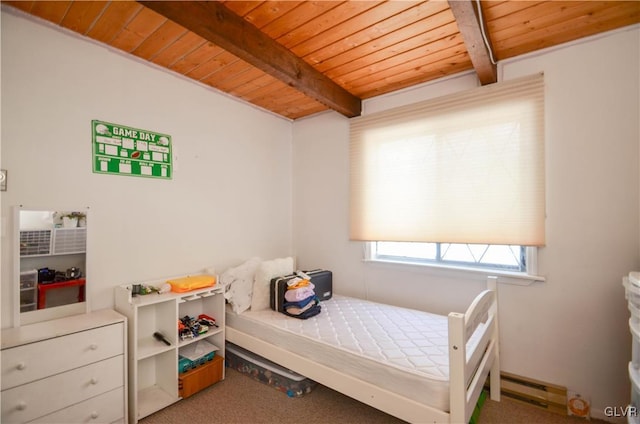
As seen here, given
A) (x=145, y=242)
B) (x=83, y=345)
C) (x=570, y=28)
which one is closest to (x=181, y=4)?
(x=145, y=242)

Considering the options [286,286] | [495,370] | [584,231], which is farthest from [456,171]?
[286,286]

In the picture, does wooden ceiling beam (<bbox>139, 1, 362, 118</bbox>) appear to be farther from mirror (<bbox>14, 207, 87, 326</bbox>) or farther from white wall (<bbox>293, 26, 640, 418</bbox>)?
mirror (<bbox>14, 207, 87, 326</bbox>)

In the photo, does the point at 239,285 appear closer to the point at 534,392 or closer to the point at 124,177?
the point at 124,177

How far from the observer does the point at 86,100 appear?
6.41 ft

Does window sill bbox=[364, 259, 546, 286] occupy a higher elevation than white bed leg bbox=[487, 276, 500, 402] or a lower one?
higher

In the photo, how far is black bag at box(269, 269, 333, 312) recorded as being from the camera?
237cm

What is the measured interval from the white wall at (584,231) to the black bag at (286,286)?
1.14 m

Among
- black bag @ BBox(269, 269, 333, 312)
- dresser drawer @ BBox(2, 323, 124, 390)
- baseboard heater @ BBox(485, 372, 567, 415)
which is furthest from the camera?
black bag @ BBox(269, 269, 333, 312)

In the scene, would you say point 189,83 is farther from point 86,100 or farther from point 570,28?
point 570,28

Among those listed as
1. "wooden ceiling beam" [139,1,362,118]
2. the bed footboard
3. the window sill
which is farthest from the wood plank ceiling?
the bed footboard

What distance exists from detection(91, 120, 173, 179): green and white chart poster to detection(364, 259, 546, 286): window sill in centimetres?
210

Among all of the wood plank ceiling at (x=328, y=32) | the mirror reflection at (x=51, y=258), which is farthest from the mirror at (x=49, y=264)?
the wood plank ceiling at (x=328, y=32)

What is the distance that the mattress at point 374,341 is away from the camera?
1465 millimetres

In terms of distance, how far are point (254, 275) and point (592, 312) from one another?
8.20 feet
